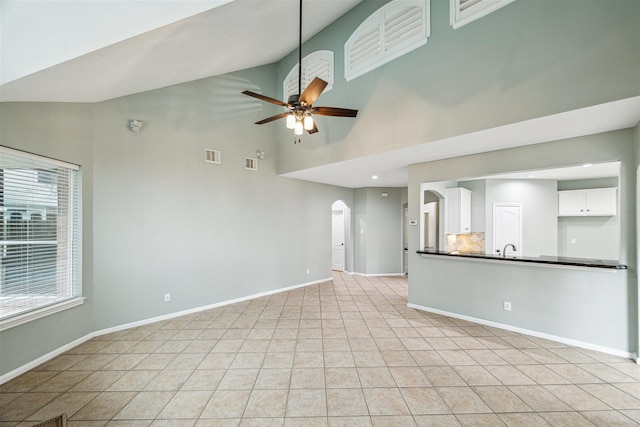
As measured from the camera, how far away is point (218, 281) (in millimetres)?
4926

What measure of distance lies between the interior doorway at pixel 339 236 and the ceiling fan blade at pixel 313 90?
544 cm

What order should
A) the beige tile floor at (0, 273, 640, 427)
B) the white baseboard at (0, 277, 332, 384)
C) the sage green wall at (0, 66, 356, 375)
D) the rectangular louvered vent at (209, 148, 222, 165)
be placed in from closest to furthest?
1. the beige tile floor at (0, 273, 640, 427)
2. the white baseboard at (0, 277, 332, 384)
3. the sage green wall at (0, 66, 356, 375)
4. the rectangular louvered vent at (209, 148, 222, 165)

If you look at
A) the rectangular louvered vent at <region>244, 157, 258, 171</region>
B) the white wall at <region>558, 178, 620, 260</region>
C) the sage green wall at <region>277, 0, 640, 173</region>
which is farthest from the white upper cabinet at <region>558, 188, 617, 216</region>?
the rectangular louvered vent at <region>244, 157, 258, 171</region>

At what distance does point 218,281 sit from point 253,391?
280 centimetres

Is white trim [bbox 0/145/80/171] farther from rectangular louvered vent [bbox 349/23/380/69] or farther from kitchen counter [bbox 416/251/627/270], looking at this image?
kitchen counter [bbox 416/251/627/270]

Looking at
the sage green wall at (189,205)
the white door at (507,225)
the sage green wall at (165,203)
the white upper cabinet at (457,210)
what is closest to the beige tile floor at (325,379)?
the sage green wall at (165,203)

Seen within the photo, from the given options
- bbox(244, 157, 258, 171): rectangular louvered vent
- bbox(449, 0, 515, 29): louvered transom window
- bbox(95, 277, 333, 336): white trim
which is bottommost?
bbox(95, 277, 333, 336): white trim

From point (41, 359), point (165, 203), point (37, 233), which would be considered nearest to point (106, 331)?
point (41, 359)

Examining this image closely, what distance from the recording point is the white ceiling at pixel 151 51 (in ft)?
7.13

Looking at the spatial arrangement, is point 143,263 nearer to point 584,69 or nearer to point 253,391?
point 253,391

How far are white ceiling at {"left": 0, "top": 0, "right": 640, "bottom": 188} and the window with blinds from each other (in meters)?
0.76

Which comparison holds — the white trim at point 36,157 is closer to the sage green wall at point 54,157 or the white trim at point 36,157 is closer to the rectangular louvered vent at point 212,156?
the sage green wall at point 54,157

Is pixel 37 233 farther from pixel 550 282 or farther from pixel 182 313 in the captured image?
pixel 550 282

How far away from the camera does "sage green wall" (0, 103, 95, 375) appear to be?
265cm
